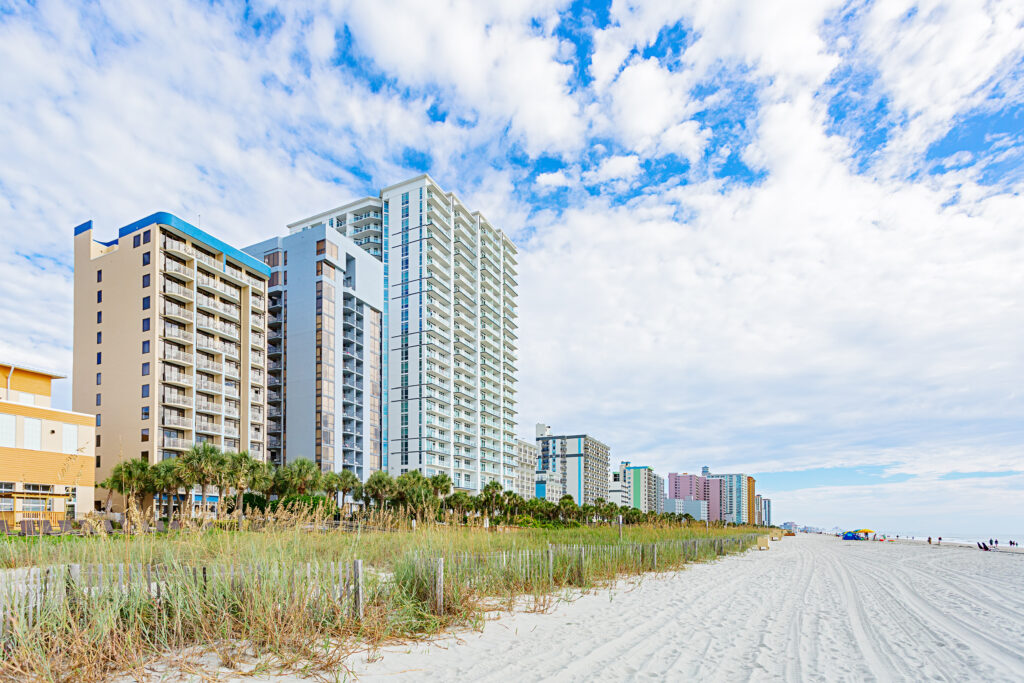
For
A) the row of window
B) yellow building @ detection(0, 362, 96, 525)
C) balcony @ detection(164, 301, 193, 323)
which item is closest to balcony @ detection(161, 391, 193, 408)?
balcony @ detection(164, 301, 193, 323)

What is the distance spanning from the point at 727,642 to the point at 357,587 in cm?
456

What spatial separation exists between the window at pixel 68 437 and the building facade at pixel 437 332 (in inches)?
1397

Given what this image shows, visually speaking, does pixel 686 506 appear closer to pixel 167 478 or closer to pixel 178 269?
pixel 178 269

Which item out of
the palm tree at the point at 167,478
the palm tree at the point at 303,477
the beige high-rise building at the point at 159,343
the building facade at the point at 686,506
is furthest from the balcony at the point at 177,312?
the building facade at the point at 686,506

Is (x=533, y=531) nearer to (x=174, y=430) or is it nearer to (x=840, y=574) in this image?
(x=840, y=574)

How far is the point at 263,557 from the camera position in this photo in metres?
6.40

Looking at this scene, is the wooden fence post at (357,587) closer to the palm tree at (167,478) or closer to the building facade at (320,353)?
the palm tree at (167,478)

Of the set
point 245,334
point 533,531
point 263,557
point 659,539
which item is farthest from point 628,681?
point 245,334

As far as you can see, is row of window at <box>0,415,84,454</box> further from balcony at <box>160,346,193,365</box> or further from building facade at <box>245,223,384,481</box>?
building facade at <box>245,223,384,481</box>

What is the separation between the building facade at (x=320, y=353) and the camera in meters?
56.8

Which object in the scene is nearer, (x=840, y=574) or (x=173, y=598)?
(x=173, y=598)

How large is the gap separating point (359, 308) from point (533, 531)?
169 ft

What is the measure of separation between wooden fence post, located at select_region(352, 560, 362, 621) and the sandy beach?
59cm

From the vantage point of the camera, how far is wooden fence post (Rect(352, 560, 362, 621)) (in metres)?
6.88
